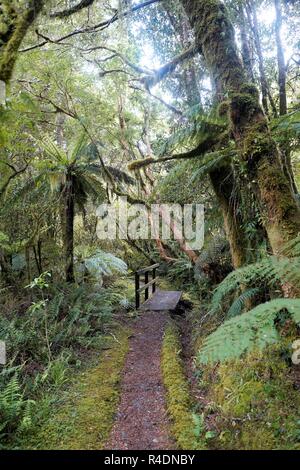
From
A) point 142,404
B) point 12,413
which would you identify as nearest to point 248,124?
point 142,404

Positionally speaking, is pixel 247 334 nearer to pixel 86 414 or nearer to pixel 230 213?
pixel 86 414

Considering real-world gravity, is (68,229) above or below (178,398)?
above

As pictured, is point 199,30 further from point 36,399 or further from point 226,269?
point 36,399

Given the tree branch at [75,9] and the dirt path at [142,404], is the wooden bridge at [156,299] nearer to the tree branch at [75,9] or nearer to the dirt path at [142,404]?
the dirt path at [142,404]

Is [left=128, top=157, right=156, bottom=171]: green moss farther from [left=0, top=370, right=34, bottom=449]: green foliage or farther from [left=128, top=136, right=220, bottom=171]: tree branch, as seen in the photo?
[left=0, top=370, right=34, bottom=449]: green foliage

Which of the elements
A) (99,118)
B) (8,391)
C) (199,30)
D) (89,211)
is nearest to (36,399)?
(8,391)

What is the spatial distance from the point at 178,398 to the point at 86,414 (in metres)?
1.11

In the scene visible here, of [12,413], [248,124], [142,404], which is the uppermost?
[248,124]

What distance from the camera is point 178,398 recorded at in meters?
4.00

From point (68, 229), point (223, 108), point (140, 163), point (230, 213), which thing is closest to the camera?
point (223, 108)

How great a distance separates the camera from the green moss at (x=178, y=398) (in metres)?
3.20

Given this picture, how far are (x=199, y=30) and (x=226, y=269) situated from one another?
447 cm

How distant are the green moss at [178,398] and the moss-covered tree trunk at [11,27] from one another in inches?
165

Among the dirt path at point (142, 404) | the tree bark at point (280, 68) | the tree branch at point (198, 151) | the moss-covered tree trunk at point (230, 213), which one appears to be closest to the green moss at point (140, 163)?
the tree branch at point (198, 151)
